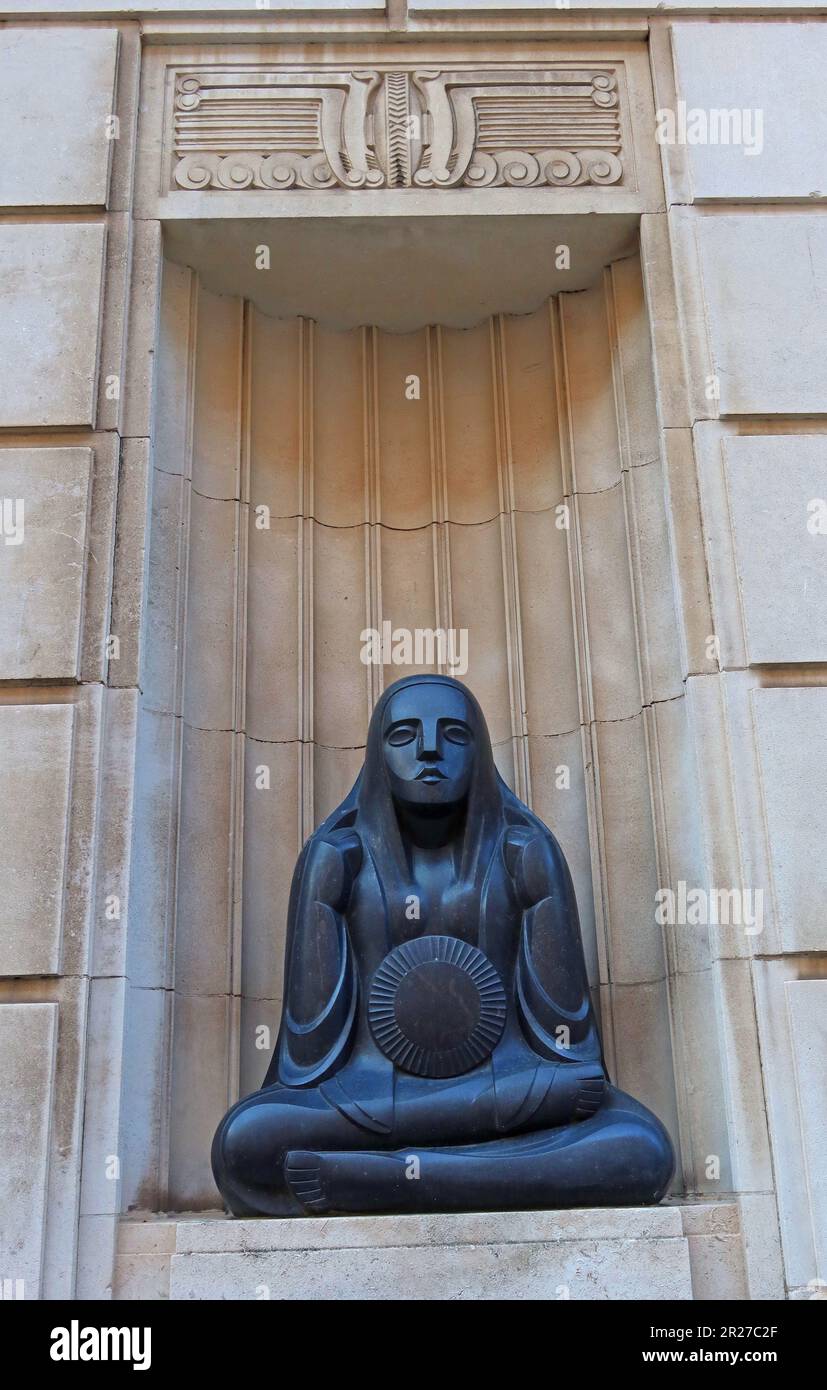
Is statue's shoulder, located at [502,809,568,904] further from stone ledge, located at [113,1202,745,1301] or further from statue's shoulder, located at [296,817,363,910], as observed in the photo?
stone ledge, located at [113,1202,745,1301]

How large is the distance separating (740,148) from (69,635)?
11.1 ft

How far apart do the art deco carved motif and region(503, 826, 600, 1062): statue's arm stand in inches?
112

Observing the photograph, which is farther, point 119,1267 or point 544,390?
point 544,390

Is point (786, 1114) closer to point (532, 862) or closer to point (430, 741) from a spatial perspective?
point (532, 862)

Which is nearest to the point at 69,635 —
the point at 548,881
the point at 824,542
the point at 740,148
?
the point at 548,881

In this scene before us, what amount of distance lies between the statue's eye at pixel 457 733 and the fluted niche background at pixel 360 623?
896 millimetres

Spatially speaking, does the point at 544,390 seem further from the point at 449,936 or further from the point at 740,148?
the point at 449,936

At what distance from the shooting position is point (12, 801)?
4914mm

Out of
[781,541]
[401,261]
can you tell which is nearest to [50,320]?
[401,261]

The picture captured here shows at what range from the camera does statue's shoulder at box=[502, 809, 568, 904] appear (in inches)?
190

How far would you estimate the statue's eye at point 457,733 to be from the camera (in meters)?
4.94

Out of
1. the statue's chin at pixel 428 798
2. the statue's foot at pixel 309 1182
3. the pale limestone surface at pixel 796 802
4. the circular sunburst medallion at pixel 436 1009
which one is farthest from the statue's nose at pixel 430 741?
the statue's foot at pixel 309 1182

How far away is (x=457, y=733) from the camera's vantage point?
195 inches
